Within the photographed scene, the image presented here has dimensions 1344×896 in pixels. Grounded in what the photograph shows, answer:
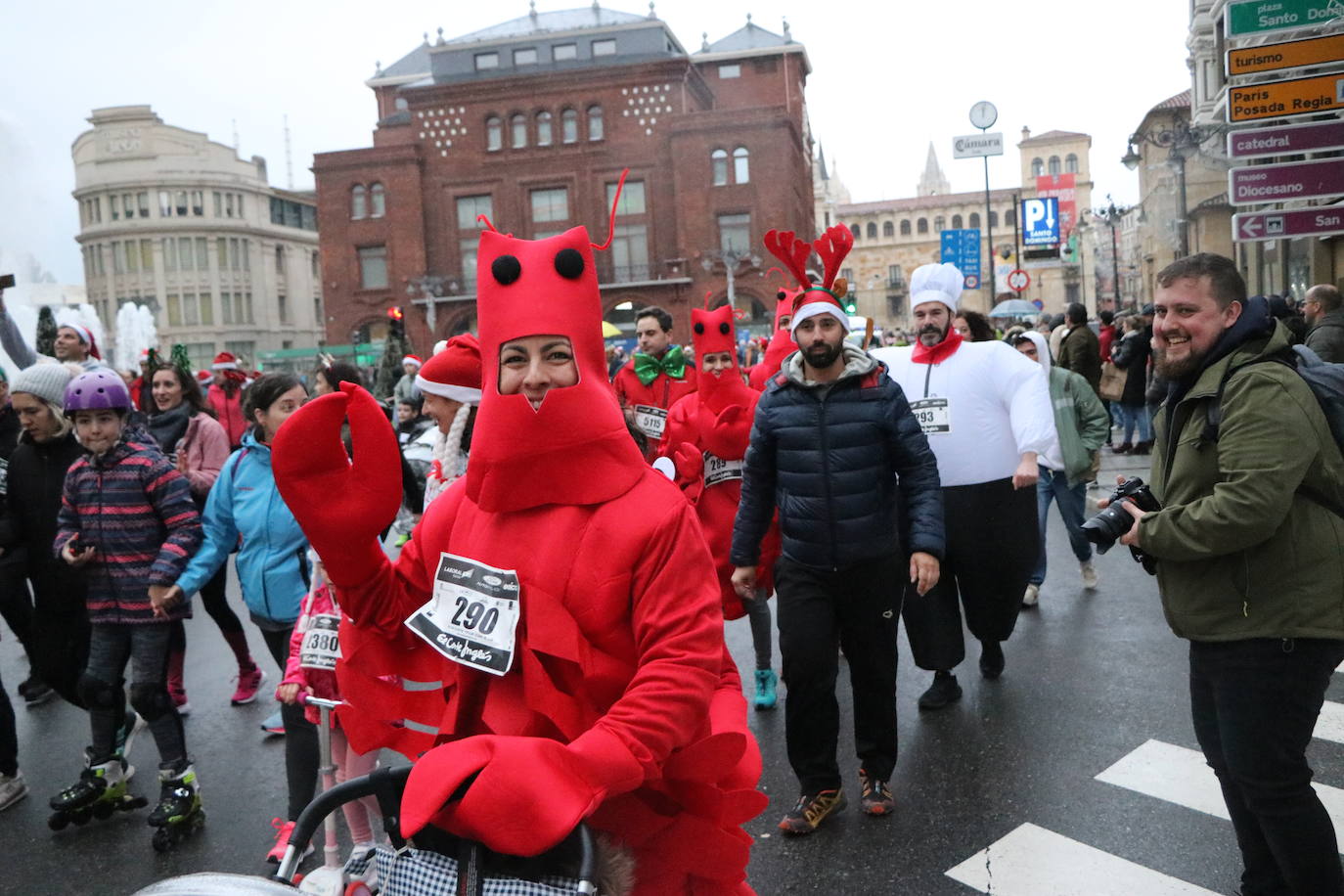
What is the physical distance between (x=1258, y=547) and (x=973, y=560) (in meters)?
2.54

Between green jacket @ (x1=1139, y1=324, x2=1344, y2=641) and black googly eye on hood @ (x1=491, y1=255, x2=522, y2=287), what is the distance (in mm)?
1981

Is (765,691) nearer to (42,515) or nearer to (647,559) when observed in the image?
(647,559)

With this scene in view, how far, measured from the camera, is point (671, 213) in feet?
161

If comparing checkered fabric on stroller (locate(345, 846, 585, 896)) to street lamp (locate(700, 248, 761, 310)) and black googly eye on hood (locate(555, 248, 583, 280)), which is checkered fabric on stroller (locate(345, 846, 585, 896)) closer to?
black googly eye on hood (locate(555, 248, 583, 280))

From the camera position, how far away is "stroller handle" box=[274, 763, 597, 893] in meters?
1.90

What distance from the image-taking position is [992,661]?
235 inches

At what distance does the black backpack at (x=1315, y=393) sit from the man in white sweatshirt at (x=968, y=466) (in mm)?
2276

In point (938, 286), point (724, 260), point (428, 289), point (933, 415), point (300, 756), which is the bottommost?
point (300, 756)

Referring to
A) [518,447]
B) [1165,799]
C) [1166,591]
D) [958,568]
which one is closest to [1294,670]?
[1166,591]

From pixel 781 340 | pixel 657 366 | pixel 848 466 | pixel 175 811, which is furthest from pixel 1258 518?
pixel 657 366

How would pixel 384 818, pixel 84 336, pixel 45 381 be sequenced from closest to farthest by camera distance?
pixel 384 818 → pixel 45 381 → pixel 84 336

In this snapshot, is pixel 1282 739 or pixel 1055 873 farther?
pixel 1055 873

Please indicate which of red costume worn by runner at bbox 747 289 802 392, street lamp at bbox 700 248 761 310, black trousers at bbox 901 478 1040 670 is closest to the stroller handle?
black trousers at bbox 901 478 1040 670

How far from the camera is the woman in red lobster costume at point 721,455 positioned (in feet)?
18.5
